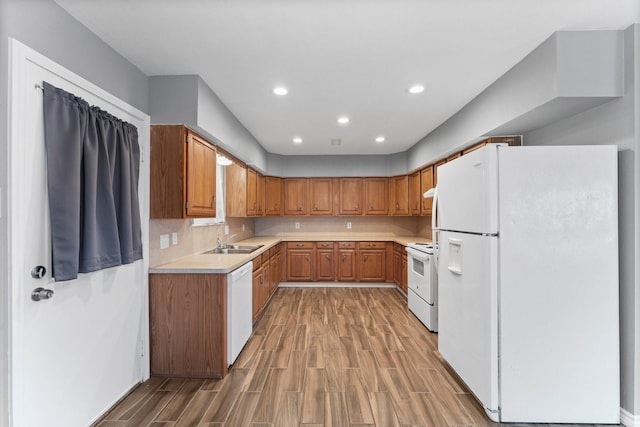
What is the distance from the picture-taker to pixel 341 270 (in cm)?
537

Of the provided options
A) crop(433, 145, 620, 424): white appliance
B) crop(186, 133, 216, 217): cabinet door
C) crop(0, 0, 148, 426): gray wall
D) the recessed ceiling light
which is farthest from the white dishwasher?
crop(433, 145, 620, 424): white appliance

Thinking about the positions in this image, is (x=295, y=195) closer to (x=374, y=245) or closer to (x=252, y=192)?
(x=252, y=192)

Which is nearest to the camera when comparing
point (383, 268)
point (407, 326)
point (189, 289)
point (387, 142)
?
point (189, 289)

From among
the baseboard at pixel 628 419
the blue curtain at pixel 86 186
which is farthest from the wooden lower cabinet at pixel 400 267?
the blue curtain at pixel 86 186

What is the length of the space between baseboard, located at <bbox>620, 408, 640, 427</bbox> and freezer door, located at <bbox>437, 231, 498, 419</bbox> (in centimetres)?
79

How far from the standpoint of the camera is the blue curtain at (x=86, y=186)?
1.53 metres

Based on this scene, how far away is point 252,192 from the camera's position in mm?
4699

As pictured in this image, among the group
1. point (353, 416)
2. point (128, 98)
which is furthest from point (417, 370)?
point (128, 98)

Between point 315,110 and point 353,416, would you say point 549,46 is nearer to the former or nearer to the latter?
point 315,110

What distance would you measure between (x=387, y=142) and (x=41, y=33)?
4.18 metres

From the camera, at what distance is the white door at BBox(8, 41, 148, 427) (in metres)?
1.38

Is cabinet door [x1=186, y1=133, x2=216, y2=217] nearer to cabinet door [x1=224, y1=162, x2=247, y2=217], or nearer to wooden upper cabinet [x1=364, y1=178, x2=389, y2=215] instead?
cabinet door [x1=224, y1=162, x2=247, y2=217]

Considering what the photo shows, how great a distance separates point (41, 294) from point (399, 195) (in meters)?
5.06

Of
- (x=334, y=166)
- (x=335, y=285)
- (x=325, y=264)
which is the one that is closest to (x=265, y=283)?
(x=325, y=264)
